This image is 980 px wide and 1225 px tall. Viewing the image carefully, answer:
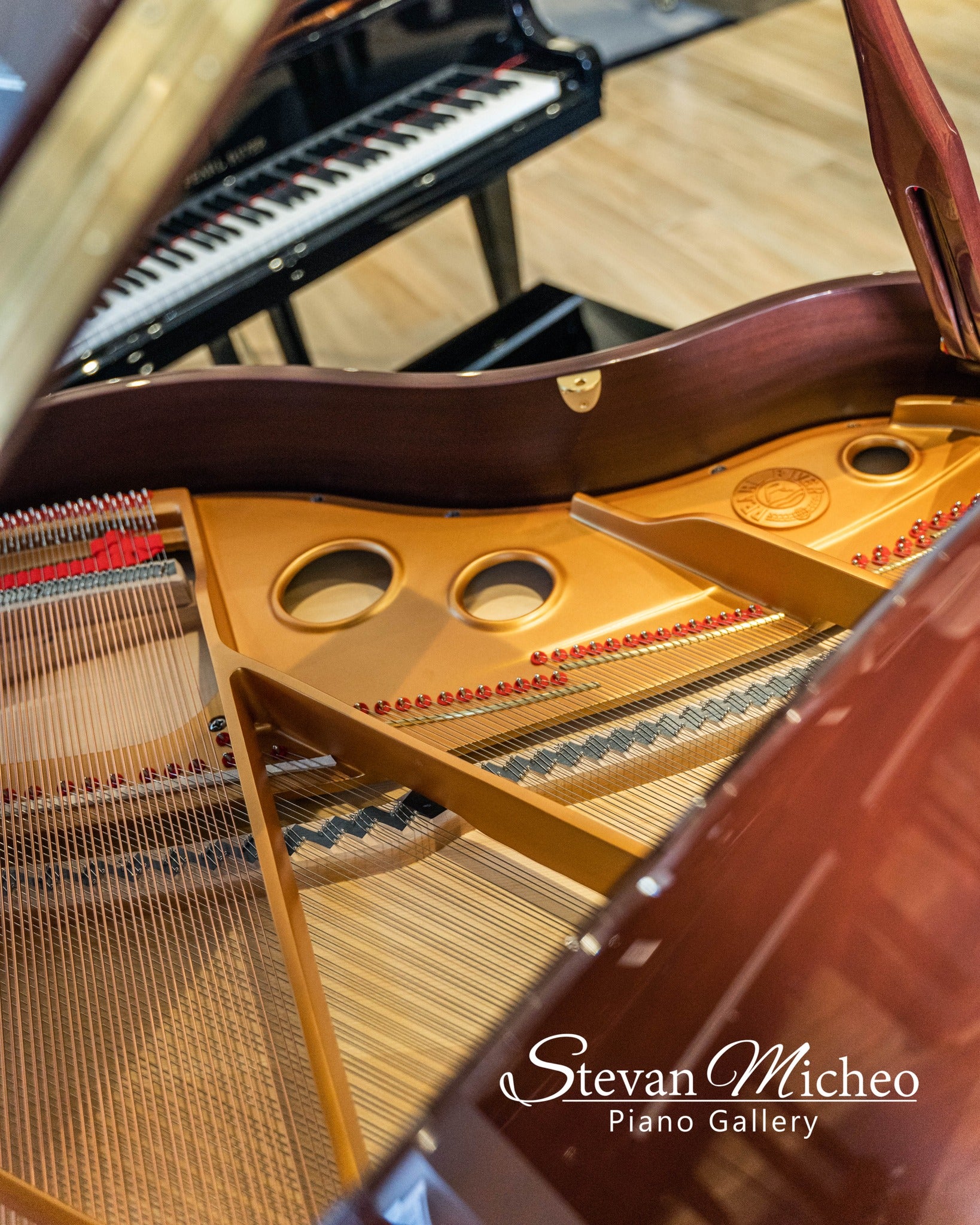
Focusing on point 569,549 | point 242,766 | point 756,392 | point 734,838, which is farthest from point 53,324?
point 756,392

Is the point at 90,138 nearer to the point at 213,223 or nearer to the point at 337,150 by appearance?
the point at 213,223

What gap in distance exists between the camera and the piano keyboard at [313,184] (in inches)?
94.9

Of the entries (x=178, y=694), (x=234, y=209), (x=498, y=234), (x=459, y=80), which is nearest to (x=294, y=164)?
(x=234, y=209)

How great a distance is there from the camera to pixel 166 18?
64cm

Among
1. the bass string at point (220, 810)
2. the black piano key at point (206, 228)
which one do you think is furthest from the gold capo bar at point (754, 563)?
the black piano key at point (206, 228)

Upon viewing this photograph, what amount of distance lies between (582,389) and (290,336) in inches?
59.3

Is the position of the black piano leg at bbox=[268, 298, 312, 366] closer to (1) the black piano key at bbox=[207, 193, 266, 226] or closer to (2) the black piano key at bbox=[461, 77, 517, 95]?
(1) the black piano key at bbox=[207, 193, 266, 226]

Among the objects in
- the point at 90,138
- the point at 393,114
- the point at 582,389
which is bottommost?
the point at 582,389

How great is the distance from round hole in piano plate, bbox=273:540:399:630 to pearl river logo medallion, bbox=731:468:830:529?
59 centimetres

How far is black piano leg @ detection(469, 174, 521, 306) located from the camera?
9.55 feet

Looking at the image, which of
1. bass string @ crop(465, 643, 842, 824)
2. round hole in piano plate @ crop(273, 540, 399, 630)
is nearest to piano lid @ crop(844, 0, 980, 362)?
bass string @ crop(465, 643, 842, 824)

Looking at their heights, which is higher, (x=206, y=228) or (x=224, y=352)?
(x=206, y=228)

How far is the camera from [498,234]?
9.90 feet

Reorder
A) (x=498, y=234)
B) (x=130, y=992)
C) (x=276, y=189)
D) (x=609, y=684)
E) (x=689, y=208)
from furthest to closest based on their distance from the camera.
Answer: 1. (x=689, y=208)
2. (x=498, y=234)
3. (x=276, y=189)
4. (x=609, y=684)
5. (x=130, y=992)
